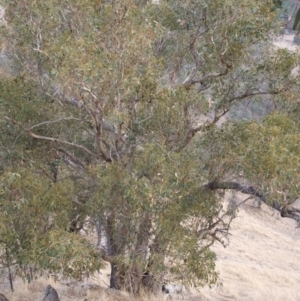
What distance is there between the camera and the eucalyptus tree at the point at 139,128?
788 cm

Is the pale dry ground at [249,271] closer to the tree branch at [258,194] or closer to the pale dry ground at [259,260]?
the pale dry ground at [259,260]

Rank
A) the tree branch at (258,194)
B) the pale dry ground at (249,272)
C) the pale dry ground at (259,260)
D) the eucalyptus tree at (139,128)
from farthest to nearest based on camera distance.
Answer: the pale dry ground at (259,260) → the pale dry ground at (249,272) → the tree branch at (258,194) → the eucalyptus tree at (139,128)

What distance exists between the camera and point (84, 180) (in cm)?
995

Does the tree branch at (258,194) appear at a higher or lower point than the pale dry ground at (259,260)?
higher

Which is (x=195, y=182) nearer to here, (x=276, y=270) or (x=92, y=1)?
(x=92, y=1)

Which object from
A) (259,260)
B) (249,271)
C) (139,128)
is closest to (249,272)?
(249,271)

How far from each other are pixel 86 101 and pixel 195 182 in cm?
208

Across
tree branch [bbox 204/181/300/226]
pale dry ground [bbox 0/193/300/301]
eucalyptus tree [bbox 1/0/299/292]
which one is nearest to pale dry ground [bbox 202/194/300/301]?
pale dry ground [bbox 0/193/300/301]

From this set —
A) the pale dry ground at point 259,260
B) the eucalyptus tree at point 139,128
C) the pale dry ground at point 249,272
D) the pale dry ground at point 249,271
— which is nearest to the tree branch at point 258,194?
the eucalyptus tree at point 139,128

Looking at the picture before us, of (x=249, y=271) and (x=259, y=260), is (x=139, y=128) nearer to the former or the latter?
(x=249, y=271)

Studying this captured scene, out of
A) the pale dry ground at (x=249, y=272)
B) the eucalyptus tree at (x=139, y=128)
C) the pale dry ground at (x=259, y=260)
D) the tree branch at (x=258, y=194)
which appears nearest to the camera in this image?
the eucalyptus tree at (x=139, y=128)

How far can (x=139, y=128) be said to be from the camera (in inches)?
356

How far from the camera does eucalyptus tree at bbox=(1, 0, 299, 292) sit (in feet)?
25.9

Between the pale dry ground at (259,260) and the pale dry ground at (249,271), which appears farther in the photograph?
the pale dry ground at (259,260)
